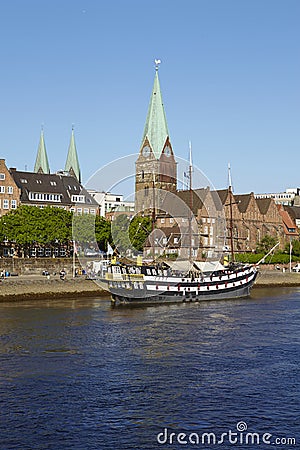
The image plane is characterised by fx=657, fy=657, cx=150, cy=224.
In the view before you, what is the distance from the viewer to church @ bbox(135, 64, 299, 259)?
156 m

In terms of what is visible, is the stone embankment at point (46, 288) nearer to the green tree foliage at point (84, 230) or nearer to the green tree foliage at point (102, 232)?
the green tree foliage at point (84, 230)

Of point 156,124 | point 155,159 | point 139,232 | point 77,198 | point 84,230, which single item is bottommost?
point 139,232

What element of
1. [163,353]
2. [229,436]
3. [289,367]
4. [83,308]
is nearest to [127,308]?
[83,308]

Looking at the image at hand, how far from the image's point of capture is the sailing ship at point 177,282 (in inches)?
3396

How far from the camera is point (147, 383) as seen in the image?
39344 mm

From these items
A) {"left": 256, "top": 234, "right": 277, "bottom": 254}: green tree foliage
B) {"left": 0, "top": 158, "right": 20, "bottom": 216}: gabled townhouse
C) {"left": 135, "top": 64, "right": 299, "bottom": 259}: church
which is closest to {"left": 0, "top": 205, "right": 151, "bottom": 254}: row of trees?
{"left": 0, "top": 158, "right": 20, "bottom": 216}: gabled townhouse

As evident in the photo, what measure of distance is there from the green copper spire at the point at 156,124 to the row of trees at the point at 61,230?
1365 inches

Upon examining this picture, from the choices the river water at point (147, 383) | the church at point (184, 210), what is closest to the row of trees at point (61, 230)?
the church at point (184, 210)

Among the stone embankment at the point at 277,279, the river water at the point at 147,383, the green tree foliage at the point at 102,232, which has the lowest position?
the river water at the point at 147,383

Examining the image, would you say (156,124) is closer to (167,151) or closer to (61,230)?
(167,151)

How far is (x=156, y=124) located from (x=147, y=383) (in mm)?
138551

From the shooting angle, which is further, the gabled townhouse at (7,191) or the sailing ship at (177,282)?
the gabled townhouse at (7,191)

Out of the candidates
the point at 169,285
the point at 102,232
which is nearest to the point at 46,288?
the point at 169,285

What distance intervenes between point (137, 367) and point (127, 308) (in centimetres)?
3762
